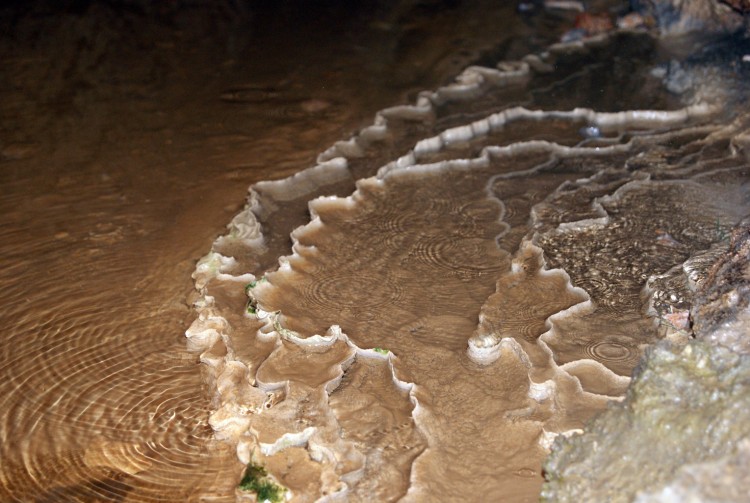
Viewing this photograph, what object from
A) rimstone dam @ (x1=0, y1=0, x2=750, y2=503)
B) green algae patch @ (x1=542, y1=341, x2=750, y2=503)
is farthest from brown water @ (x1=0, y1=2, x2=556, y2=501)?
green algae patch @ (x1=542, y1=341, x2=750, y2=503)

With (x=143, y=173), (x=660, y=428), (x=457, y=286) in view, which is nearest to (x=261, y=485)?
(x=660, y=428)

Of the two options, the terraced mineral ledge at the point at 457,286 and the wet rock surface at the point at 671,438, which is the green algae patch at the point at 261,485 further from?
the wet rock surface at the point at 671,438

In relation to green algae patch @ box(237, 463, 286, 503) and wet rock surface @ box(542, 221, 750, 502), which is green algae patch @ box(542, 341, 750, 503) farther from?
green algae patch @ box(237, 463, 286, 503)

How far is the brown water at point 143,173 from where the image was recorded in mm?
3037

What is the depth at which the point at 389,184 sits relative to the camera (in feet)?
16.0

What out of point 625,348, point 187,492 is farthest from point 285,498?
point 625,348

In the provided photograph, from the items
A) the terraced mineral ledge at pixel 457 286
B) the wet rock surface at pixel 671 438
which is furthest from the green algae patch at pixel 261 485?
the wet rock surface at pixel 671 438

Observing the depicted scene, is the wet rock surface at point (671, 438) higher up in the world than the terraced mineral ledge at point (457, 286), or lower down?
higher up

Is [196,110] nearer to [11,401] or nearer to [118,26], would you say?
[118,26]

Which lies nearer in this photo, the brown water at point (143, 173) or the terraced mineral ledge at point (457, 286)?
the terraced mineral ledge at point (457, 286)

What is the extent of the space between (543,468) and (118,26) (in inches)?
241

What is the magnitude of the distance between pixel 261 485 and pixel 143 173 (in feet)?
8.80

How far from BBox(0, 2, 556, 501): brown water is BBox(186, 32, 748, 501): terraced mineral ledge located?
11 cm

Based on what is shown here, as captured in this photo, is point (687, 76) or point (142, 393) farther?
point (687, 76)
